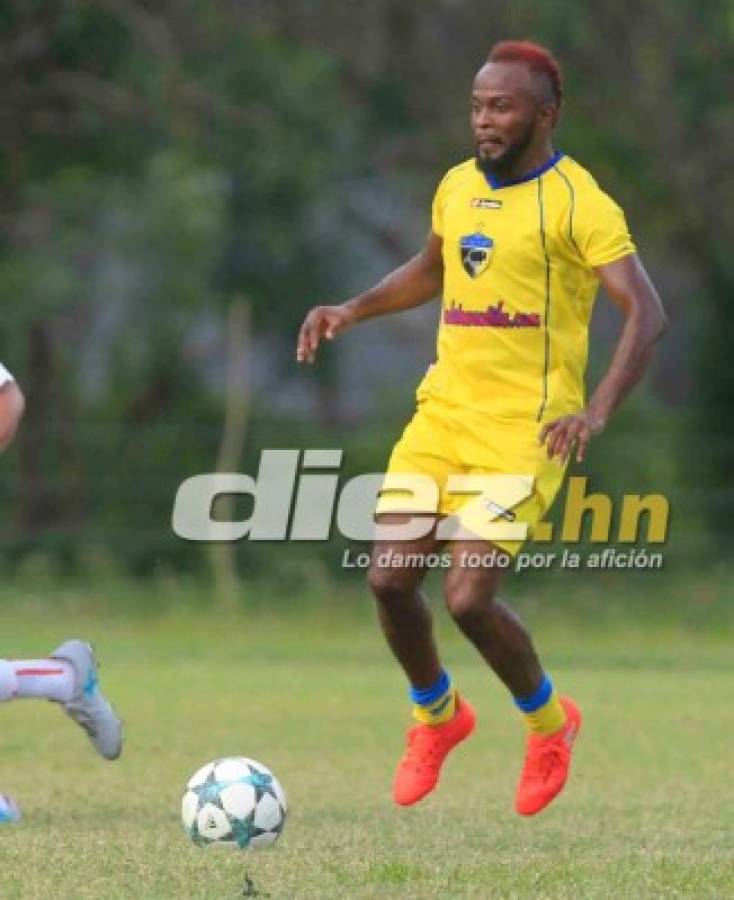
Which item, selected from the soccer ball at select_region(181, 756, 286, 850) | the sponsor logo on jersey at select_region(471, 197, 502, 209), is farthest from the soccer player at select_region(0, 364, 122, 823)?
the sponsor logo on jersey at select_region(471, 197, 502, 209)

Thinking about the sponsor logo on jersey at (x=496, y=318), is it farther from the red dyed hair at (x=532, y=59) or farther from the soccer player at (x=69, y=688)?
the soccer player at (x=69, y=688)

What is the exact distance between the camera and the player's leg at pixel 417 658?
8008 millimetres

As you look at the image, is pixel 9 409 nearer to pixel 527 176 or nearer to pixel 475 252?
pixel 475 252

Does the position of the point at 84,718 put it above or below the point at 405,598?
below

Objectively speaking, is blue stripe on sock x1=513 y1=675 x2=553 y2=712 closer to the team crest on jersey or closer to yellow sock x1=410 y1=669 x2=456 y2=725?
yellow sock x1=410 y1=669 x2=456 y2=725

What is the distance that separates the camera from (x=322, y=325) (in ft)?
27.3

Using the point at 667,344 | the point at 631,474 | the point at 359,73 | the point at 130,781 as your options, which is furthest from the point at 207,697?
the point at 667,344

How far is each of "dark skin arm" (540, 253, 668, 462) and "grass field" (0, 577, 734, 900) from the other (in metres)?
1.34

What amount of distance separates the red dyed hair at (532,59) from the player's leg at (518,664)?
62.3 inches

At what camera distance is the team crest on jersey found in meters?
7.93

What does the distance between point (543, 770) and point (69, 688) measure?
1.69 meters

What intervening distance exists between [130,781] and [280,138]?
42.2 feet
